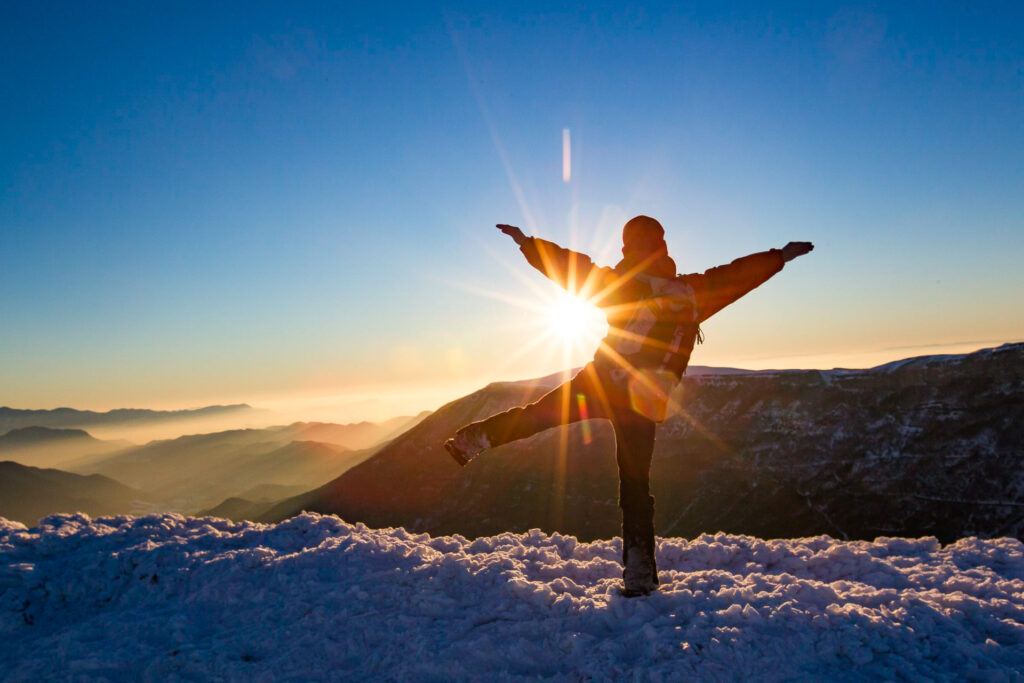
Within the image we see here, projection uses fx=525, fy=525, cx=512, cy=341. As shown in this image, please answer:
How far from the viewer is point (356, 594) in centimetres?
461

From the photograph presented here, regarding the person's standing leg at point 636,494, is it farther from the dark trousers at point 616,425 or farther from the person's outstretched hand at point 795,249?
the person's outstretched hand at point 795,249

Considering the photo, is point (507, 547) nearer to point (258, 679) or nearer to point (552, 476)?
point (258, 679)

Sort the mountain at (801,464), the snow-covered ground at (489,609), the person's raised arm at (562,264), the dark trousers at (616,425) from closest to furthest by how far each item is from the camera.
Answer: the snow-covered ground at (489,609) → the dark trousers at (616,425) → the person's raised arm at (562,264) → the mountain at (801,464)

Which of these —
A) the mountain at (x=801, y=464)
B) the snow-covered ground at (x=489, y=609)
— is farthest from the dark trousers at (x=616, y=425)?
the mountain at (x=801, y=464)

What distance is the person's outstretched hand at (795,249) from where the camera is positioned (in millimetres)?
4598

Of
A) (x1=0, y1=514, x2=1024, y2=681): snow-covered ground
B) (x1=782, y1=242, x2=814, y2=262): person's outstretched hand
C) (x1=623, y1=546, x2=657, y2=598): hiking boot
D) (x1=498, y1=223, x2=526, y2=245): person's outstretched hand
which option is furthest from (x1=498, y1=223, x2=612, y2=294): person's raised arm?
(x1=0, y1=514, x2=1024, y2=681): snow-covered ground

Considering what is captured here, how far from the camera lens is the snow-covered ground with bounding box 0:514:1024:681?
354 cm

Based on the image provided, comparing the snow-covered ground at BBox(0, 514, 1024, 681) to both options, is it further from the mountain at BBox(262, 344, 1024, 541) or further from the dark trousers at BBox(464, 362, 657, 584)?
the mountain at BBox(262, 344, 1024, 541)

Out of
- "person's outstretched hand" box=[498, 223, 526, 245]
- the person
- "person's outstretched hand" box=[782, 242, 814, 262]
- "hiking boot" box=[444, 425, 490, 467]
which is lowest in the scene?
"hiking boot" box=[444, 425, 490, 467]

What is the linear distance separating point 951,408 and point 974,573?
84.6 feet

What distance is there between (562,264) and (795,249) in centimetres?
206

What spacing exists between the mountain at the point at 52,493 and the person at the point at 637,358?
5278 inches

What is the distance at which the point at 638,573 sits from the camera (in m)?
4.58

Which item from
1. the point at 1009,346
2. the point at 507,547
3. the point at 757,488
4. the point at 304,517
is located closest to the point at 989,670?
the point at 507,547
